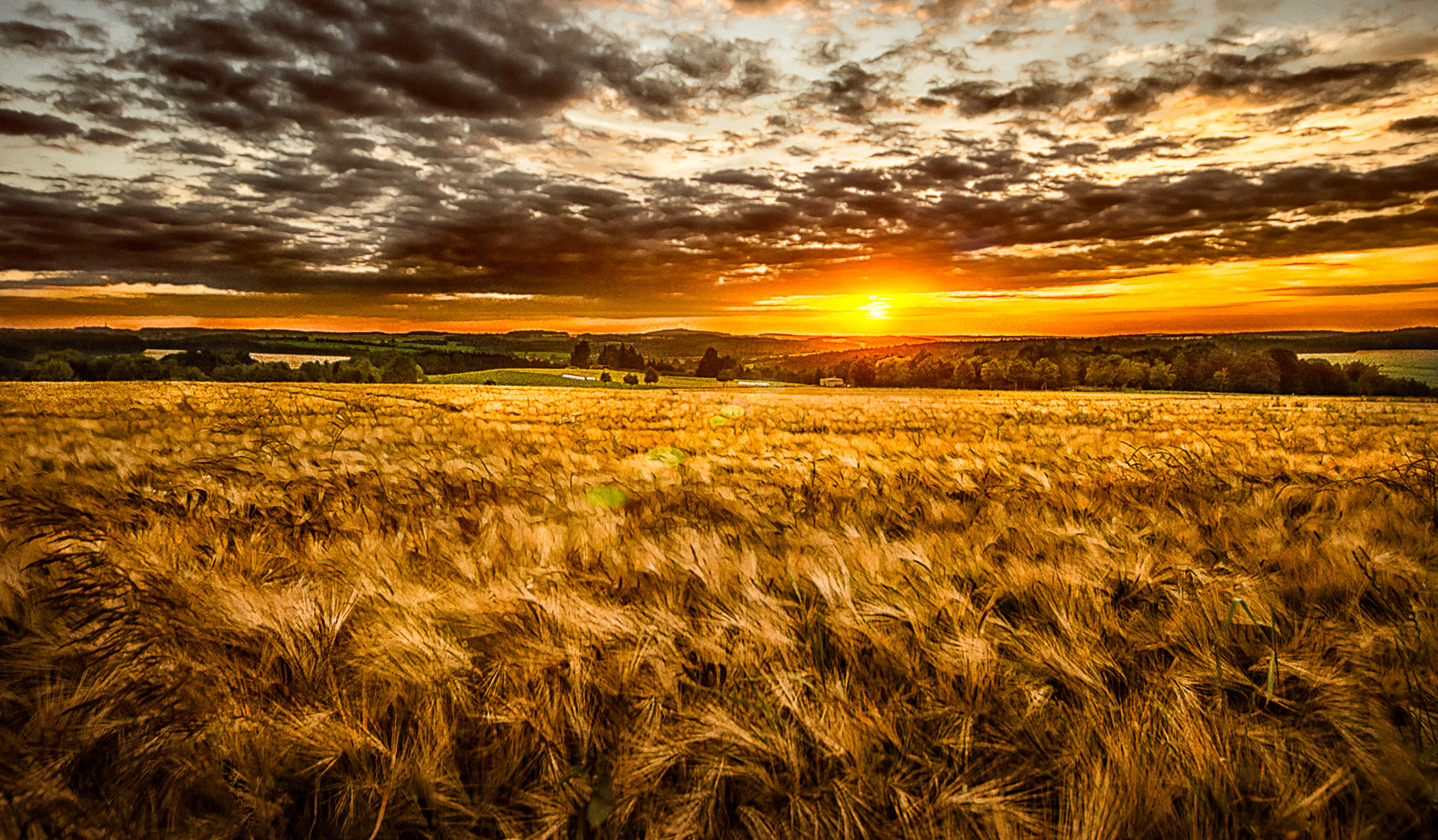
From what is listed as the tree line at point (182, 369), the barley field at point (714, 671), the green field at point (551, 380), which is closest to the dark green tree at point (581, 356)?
the green field at point (551, 380)

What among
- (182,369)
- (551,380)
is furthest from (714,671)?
(551,380)

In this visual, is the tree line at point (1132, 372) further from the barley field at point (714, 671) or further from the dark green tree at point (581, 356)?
the barley field at point (714, 671)

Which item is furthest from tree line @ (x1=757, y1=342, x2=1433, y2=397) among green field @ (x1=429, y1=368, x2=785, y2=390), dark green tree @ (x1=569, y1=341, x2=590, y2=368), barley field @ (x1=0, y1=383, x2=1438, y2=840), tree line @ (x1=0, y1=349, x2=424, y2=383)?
barley field @ (x1=0, y1=383, x2=1438, y2=840)

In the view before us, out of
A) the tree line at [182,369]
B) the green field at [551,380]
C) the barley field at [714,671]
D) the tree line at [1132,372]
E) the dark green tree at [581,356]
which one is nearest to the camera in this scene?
the barley field at [714,671]

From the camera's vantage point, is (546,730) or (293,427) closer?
(546,730)

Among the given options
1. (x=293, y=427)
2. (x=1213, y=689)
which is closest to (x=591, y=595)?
(x=1213, y=689)

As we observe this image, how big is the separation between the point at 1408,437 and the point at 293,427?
19.6 metres

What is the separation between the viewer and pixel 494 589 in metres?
2.37

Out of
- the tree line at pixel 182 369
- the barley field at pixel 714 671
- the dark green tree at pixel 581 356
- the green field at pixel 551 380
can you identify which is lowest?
the green field at pixel 551 380

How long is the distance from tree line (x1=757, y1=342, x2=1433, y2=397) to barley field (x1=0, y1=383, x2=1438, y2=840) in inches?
2722

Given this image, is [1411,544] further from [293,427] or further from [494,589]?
[293,427]

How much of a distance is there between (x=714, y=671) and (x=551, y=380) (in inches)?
3085

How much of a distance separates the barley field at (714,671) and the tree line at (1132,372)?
69133 mm

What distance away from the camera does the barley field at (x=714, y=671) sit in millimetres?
1338
